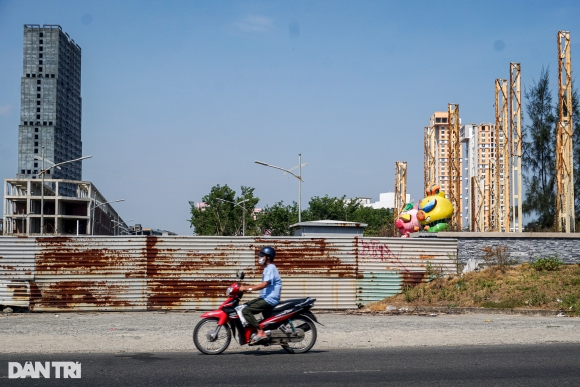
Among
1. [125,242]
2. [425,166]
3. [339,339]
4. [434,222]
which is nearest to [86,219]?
[425,166]

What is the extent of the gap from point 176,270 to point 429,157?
137ft

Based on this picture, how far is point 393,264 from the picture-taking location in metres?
22.2

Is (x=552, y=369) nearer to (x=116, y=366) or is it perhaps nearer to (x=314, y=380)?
(x=314, y=380)

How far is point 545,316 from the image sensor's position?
19.8 m

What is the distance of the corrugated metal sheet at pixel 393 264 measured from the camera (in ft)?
71.9

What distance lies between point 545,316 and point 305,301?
10.4m

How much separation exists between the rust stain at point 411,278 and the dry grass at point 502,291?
16 cm

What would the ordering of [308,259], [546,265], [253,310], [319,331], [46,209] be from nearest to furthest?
[253,310], [319,331], [308,259], [546,265], [46,209]

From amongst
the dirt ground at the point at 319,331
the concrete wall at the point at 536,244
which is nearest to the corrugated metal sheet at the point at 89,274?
the dirt ground at the point at 319,331

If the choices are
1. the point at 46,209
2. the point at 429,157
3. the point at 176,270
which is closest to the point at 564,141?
the point at 176,270

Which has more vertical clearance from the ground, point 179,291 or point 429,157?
point 429,157

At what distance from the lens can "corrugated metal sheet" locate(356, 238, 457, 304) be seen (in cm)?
2192

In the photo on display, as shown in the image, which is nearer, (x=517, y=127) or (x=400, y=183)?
(x=517, y=127)

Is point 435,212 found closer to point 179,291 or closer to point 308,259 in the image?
point 308,259
